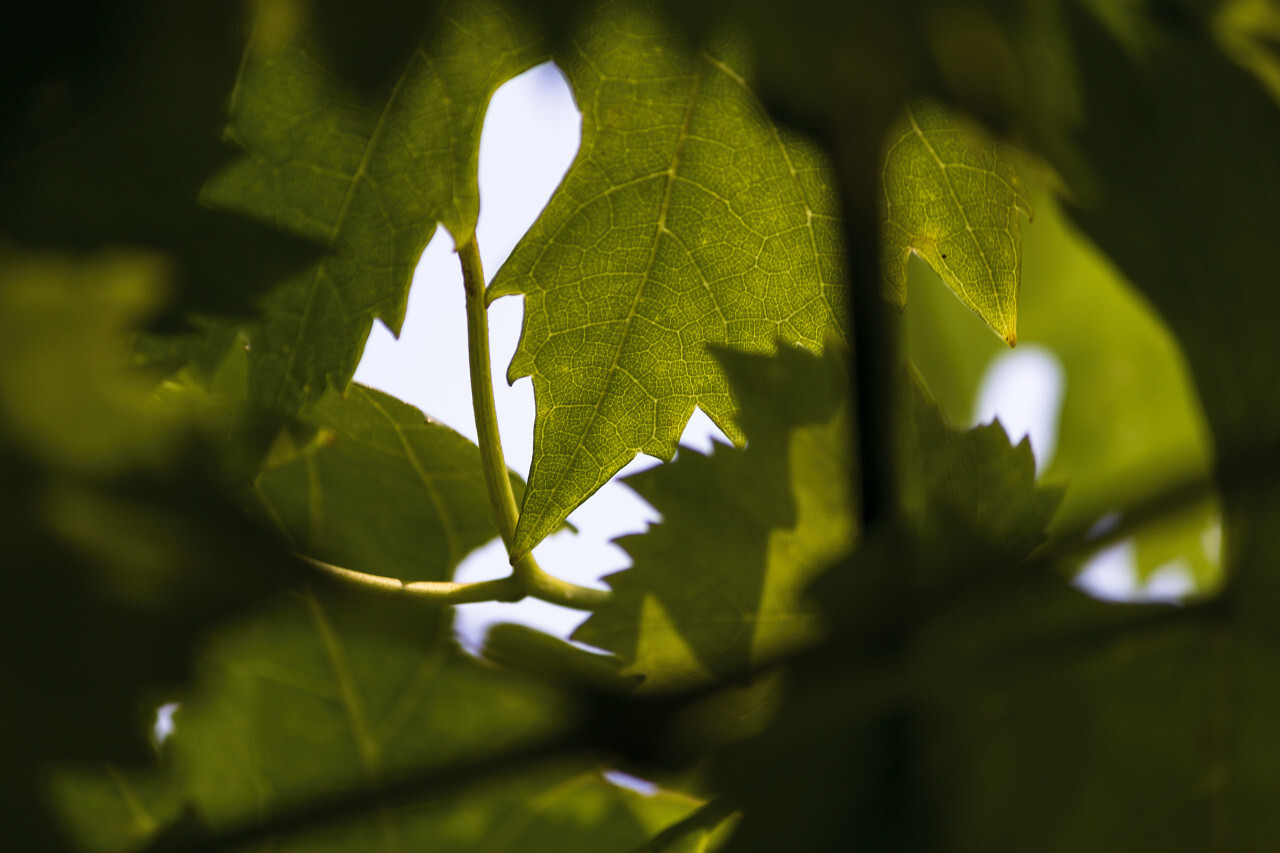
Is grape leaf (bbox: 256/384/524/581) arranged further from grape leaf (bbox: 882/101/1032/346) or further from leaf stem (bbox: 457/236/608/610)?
grape leaf (bbox: 882/101/1032/346)

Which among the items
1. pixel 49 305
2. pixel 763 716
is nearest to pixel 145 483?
pixel 49 305

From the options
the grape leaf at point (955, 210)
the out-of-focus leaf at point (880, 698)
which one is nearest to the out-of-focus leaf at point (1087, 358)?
the grape leaf at point (955, 210)

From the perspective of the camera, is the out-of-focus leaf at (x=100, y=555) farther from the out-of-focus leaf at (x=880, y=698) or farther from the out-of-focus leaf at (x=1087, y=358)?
the out-of-focus leaf at (x=1087, y=358)

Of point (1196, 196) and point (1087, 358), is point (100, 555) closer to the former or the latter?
point (1196, 196)

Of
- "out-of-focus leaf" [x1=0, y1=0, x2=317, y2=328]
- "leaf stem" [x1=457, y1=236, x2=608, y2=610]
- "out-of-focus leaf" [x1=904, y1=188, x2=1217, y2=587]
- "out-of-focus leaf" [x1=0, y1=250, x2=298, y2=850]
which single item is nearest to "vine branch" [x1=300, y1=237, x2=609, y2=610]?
"leaf stem" [x1=457, y1=236, x2=608, y2=610]

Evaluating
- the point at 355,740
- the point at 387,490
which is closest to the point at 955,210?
the point at 387,490

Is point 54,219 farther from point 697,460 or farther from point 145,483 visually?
point 697,460
